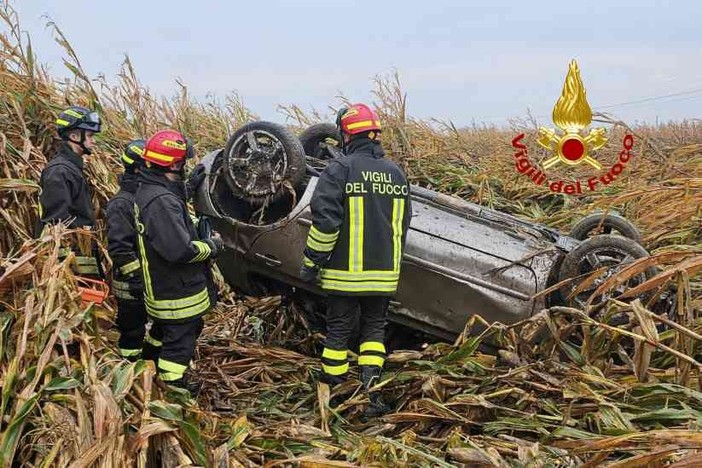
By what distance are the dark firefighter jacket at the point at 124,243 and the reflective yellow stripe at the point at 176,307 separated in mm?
Result: 337

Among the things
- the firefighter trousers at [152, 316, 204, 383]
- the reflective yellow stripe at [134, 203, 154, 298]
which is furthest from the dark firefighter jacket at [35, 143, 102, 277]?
the firefighter trousers at [152, 316, 204, 383]

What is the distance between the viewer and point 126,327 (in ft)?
13.1

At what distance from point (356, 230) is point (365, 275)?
256mm

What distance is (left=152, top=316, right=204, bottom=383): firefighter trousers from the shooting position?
3.49 m

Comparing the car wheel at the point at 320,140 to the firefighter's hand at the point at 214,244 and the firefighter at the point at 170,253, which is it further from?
the firefighter at the point at 170,253

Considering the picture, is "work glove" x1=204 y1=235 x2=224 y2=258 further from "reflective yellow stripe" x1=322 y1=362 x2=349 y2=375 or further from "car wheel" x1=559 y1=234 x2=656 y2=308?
"car wheel" x1=559 y1=234 x2=656 y2=308

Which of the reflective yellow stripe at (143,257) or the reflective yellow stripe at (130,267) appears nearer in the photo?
the reflective yellow stripe at (143,257)

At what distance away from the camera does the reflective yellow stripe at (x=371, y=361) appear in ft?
11.7

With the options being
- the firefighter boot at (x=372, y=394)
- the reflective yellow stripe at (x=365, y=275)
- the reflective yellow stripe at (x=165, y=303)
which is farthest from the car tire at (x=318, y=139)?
the firefighter boot at (x=372, y=394)

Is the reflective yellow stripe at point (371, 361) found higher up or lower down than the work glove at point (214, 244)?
lower down

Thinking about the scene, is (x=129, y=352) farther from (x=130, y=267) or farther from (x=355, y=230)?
(x=355, y=230)

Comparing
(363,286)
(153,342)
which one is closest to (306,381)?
(363,286)

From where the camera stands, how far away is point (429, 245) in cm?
382

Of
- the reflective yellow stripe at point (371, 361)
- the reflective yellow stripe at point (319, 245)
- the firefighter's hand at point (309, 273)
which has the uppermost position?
the reflective yellow stripe at point (319, 245)
